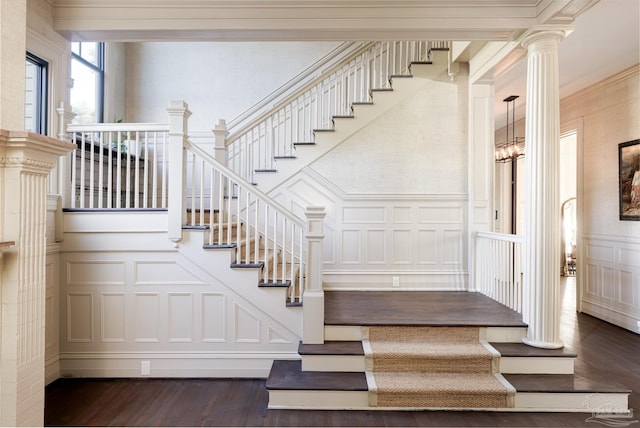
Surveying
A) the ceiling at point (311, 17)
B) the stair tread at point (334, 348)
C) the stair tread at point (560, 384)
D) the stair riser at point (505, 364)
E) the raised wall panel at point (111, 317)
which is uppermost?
the ceiling at point (311, 17)

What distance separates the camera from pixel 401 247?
4.95 m

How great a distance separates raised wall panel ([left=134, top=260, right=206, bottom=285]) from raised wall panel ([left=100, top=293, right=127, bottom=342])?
27cm

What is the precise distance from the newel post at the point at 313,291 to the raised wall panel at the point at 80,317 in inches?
83.8

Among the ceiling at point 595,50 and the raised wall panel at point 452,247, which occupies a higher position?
the ceiling at point 595,50

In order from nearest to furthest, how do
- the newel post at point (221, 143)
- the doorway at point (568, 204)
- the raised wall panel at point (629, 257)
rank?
the raised wall panel at point (629, 257), the newel post at point (221, 143), the doorway at point (568, 204)

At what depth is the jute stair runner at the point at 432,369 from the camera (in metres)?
2.89

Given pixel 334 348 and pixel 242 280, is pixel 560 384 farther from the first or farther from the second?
pixel 242 280

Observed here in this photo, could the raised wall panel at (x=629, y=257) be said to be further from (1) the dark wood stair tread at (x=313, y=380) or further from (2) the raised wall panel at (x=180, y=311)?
(2) the raised wall panel at (x=180, y=311)

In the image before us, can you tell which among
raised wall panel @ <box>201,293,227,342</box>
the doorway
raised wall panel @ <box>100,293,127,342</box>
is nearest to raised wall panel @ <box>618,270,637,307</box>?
the doorway

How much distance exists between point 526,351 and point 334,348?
5.52 feet

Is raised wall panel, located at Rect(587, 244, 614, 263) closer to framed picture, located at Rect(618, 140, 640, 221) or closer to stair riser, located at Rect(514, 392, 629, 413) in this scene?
framed picture, located at Rect(618, 140, 640, 221)

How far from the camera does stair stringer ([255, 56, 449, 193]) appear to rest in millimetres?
4891

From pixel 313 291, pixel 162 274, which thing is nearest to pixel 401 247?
pixel 313 291

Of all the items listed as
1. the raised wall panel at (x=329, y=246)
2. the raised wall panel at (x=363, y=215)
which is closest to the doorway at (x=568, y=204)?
the raised wall panel at (x=363, y=215)
